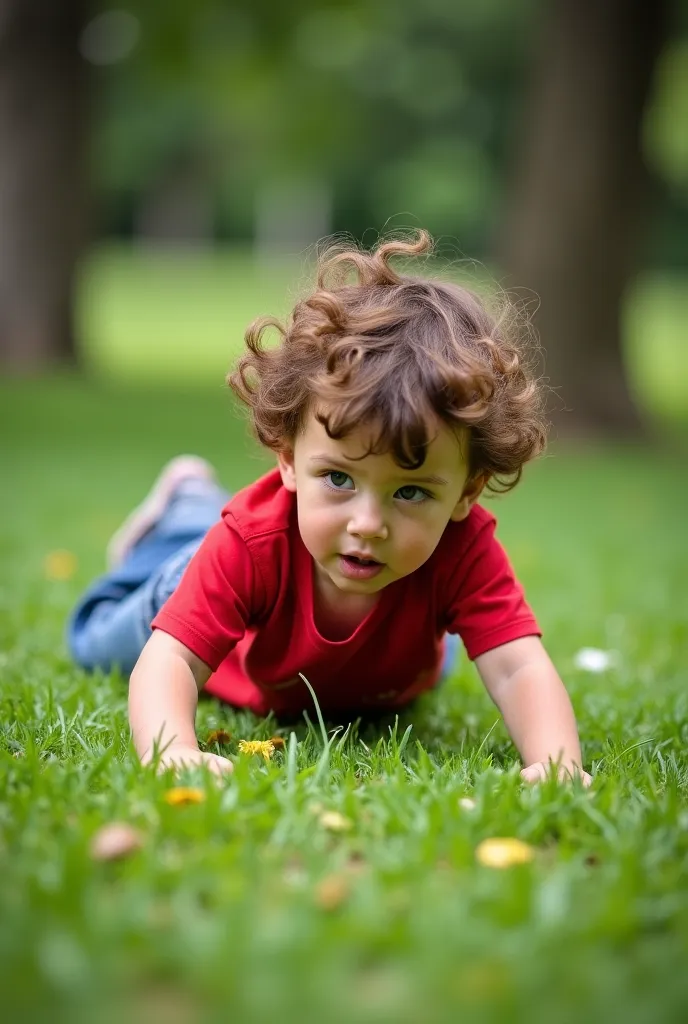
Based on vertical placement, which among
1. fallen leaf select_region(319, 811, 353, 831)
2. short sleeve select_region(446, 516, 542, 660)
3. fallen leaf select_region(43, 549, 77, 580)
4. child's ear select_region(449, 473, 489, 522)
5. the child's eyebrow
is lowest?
fallen leaf select_region(43, 549, 77, 580)

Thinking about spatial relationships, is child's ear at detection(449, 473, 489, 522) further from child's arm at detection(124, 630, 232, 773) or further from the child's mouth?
child's arm at detection(124, 630, 232, 773)

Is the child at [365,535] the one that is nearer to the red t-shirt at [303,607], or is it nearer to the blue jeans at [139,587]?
the red t-shirt at [303,607]

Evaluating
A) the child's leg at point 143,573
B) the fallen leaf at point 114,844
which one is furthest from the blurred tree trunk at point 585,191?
the fallen leaf at point 114,844

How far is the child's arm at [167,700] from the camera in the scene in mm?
2260

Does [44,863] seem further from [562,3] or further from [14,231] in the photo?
[14,231]

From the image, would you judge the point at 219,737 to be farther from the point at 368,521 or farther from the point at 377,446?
the point at 377,446

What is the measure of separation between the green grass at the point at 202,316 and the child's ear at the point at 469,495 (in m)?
0.64

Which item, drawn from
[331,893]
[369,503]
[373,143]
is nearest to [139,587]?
[369,503]

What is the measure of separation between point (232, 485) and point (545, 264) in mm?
3996

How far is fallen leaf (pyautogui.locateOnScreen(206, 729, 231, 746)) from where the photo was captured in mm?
2604

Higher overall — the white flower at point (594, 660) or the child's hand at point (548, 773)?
the child's hand at point (548, 773)

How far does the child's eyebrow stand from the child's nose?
76 millimetres

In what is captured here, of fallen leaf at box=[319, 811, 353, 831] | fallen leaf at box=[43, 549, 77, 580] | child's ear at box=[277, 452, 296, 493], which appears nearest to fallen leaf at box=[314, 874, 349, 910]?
fallen leaf at box=[319, 811, 353, 831]

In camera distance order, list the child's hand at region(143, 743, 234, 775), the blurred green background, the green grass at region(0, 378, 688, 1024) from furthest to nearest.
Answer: the blurred green background, the child's hand at region(143, 743, 234, 775), the green grass at region(0, 378, 688, 1024)
